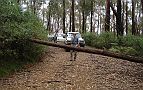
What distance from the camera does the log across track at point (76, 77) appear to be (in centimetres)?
1417

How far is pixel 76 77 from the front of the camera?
16203 millimetres

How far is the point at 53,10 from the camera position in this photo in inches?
2702

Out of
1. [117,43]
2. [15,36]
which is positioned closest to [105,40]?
[117,43]

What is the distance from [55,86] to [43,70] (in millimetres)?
4355

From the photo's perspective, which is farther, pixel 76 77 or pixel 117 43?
pixel 117 43

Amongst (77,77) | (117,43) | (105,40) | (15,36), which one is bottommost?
(77,77)

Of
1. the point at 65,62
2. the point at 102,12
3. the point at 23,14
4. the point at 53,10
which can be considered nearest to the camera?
the point at 23,14

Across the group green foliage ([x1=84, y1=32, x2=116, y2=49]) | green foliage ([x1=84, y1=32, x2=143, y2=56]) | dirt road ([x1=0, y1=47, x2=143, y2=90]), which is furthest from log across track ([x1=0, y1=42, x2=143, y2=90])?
green foliage ([x1=84, y1=32, x2=116, y2=49])

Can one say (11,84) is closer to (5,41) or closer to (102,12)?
(5,41)

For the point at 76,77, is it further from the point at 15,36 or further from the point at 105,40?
the point at 105,40

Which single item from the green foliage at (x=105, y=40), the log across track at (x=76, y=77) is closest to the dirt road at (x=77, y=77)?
the log across track at (x=76, y=77)

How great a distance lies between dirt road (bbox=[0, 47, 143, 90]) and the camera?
46.5 feet

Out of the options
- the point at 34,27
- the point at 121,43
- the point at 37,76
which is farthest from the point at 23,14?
the point at 121,43

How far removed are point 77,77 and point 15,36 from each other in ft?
14.1
